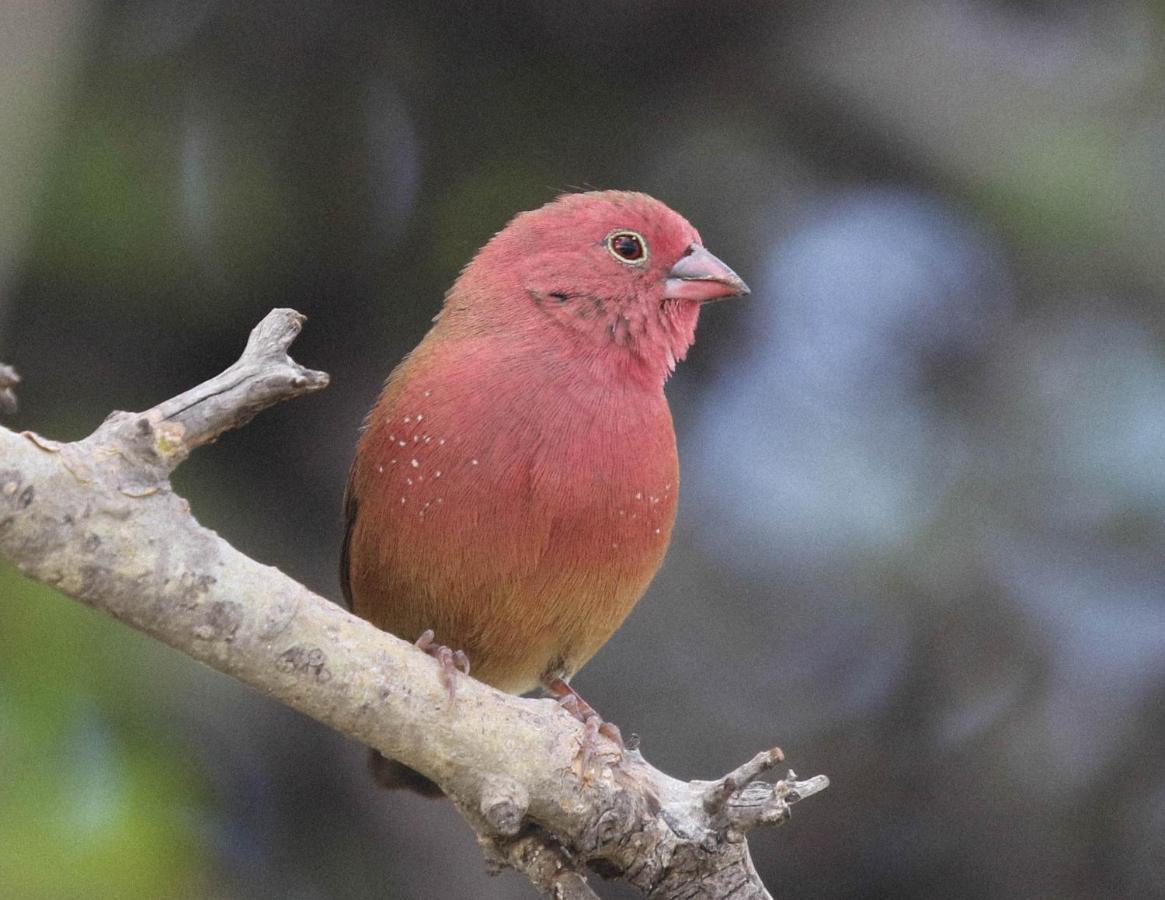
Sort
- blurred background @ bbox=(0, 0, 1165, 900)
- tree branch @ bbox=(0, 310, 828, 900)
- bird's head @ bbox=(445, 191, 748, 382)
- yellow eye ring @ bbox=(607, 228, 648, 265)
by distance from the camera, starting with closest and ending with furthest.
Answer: tree branch @ bbox=(0, 310, 828, 900) → bird's head @ bbox=(445, 191, 748, 382) → yellow eye ring @ bbox=(607, 228, 648, 265) → blurred background @ bbox=(0, 0, 1165, 900)

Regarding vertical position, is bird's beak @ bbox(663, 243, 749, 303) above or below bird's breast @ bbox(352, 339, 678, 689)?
above

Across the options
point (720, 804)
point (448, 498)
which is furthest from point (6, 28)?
point (720, 804)

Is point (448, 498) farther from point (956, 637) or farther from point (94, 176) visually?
point (956, 637)

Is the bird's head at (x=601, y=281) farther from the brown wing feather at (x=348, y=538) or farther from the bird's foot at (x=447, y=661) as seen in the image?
the bird's foot at (x=447, y=661)

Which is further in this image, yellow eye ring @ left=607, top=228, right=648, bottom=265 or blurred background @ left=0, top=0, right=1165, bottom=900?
blurred background @ left=0, top=0, right=1165, bottom=900

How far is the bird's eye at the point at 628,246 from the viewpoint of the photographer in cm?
479

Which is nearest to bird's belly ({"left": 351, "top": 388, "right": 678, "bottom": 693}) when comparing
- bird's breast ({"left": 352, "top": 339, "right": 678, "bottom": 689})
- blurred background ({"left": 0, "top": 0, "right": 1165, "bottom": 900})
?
bird's breast ({"left": 352, "top": 339, "right": 678, "bottom": 689})

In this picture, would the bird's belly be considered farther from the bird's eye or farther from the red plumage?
the bird's eye

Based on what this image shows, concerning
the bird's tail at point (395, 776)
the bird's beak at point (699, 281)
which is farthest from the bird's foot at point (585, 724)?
the bird's beak at point (699, 281)

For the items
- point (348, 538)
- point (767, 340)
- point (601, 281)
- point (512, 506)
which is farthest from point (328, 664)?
point (767, 340)

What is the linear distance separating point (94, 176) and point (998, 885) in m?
3.95

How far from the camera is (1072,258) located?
6105 millimetres

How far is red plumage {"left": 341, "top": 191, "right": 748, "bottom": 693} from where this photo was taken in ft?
13.7

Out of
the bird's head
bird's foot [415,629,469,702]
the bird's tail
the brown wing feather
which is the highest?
the bird's head
